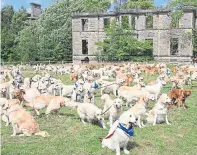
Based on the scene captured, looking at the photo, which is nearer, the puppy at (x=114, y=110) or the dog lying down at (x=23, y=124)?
the dog lying down at (x=23, y=124)

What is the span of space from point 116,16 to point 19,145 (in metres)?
45.4

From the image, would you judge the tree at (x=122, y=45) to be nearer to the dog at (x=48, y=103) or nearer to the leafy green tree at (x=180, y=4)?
the leafy green tree at (x=180, y=4)

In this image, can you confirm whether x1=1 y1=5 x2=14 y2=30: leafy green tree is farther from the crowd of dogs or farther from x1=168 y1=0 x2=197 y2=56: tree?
the crowd of dogs

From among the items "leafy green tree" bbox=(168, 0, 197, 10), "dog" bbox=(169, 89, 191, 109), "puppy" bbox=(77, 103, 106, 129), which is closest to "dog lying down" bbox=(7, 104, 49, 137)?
"puppy" bbox=(77, 103, 106, 129)

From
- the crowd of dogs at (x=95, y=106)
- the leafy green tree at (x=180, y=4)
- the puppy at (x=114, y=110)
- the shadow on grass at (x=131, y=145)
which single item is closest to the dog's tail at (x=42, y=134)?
the crowd of dogs at (x=95, y=106)

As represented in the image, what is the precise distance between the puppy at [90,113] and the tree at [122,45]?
118ft

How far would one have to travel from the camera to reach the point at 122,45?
47750 millimetres

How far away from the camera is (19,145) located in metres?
9.01

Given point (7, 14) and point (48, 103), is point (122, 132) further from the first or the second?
point (7, 14)

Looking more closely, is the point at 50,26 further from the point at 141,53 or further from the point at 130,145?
the point at 130,145

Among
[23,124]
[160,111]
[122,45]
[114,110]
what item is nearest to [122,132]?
[114,110]

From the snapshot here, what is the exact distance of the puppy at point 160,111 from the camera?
10.9 meters

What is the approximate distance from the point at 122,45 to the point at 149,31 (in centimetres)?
567

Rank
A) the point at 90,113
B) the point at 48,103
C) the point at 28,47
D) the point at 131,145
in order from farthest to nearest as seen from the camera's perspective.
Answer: the point at 28,47 → the point at 48,103 → the point at 90,113 → the point at 131,145
